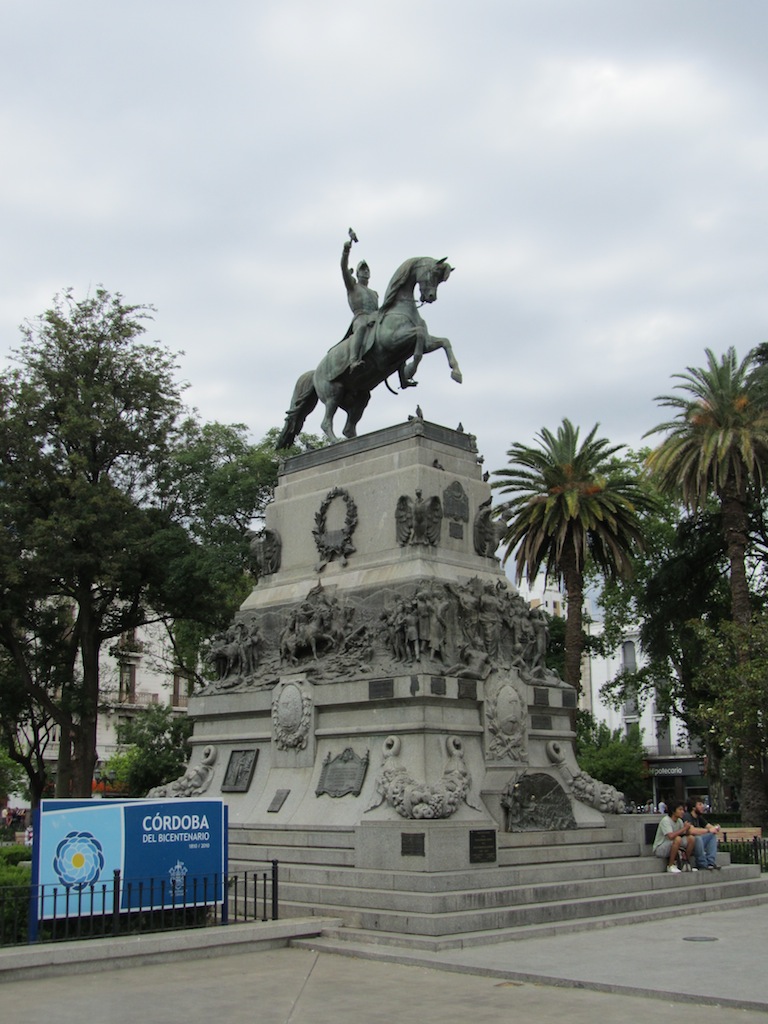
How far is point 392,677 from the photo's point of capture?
18.4 meters

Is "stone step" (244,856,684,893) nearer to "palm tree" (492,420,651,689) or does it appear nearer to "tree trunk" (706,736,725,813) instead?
"palm tree" (492,420,651,689)

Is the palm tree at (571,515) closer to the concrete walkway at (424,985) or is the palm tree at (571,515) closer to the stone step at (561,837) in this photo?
the stone step at (561,837)

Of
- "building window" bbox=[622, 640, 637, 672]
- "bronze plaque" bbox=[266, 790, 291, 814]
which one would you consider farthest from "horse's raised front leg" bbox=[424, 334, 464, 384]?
"building window" bbox=[622, 640, 637, 672]

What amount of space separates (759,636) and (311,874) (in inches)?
879

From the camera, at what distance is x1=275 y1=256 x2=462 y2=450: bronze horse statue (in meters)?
22.1

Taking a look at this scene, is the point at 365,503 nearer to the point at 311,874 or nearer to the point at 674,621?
the point at 311,874

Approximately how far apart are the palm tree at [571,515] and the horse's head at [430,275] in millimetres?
17160

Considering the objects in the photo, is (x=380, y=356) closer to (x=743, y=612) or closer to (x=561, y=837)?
(x=561, y=837)

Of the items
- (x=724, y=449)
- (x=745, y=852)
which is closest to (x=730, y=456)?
(x=724, y=449)

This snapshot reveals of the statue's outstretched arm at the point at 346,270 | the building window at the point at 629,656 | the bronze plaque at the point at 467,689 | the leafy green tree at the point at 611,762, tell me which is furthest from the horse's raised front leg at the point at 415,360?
the building window at the point at 629,656

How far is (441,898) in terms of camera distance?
14367mm

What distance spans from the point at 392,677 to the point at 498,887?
385 centimetres

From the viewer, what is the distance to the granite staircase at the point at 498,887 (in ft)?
46.6

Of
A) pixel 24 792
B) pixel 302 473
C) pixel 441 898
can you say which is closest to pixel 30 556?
pixel 302 473
